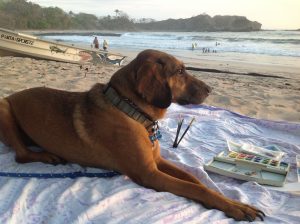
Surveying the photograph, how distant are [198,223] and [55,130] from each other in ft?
5.21

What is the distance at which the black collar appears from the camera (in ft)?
11.1

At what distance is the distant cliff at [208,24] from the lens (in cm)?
8038

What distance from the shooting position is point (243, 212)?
3.00 metres

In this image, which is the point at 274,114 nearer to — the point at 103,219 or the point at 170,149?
the point at 170,149

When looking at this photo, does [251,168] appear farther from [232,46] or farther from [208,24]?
[208,24]

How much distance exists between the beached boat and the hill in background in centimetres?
5836

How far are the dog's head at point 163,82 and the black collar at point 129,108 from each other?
0.13 meters

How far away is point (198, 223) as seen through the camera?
2904 mm

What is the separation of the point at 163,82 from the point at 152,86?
118 millimetres

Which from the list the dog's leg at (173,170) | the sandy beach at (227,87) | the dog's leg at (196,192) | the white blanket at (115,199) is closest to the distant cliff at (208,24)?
the sandy beach at (227,87)

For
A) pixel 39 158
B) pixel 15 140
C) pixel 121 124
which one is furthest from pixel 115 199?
pixel 15 140

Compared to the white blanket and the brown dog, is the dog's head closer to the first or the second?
the brown dog

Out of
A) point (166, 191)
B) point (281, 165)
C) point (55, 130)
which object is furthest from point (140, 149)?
point (281, 165)

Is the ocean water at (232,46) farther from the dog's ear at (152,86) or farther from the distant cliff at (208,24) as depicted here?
the distant cliff at (208,24)
